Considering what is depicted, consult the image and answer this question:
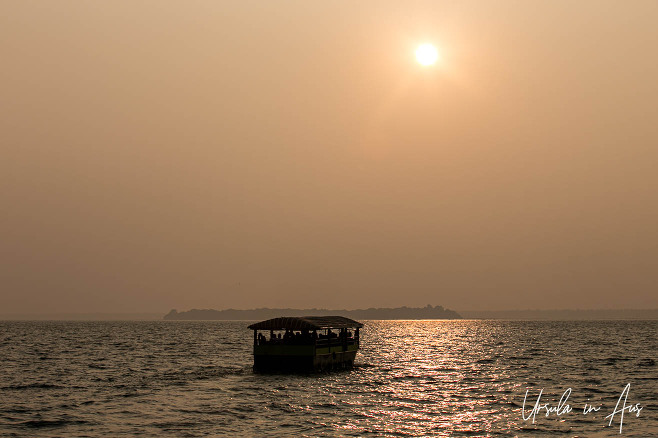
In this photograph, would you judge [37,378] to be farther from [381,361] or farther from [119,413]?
[381,361]

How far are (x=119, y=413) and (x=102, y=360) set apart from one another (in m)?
42.5

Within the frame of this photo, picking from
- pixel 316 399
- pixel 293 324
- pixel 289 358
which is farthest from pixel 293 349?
pixel 316 399

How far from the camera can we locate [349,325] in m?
63.6

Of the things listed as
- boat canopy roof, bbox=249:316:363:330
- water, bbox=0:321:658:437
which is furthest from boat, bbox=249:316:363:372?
water, bbox=0:321:658:437

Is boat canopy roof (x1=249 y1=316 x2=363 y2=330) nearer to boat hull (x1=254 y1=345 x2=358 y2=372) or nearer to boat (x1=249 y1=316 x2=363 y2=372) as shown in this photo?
boat (x1=249 y1=316 x2=363 y2=372)

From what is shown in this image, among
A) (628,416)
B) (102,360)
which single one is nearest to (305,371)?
(628,416)

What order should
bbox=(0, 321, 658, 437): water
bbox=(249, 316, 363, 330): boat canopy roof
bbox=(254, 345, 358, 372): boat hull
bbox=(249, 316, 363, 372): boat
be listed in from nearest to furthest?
bbox=(0, 321, 658, 437): water
bbox=(254, 345, 358, 372): boat hull
bbox=(249, 316, 363, 372): boat
bbox=(249, 316, 363, 330): boat canopy roof

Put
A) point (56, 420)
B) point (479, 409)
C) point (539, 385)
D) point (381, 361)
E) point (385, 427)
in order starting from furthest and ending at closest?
1. point (381, 361)
2. point (539, 385)
3. point (479, 409)
4. point (56, 420)
5. point (385, 427)

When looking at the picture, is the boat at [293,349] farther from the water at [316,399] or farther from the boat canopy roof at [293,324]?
the water at [316,399]

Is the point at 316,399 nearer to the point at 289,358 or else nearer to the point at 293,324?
the point at 289,358

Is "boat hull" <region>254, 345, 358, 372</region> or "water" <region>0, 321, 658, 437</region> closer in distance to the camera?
"water" <region>0, 321, 658, 437</region>

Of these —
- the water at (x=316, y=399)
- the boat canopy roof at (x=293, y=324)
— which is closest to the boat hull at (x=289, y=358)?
the water at (x=316, y=399)

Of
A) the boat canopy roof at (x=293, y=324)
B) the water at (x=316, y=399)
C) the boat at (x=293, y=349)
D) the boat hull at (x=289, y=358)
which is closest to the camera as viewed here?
the water at (x=316, y=399)

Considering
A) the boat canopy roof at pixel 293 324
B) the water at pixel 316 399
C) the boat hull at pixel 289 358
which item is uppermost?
the boat canopy roof at pixel 293 324
